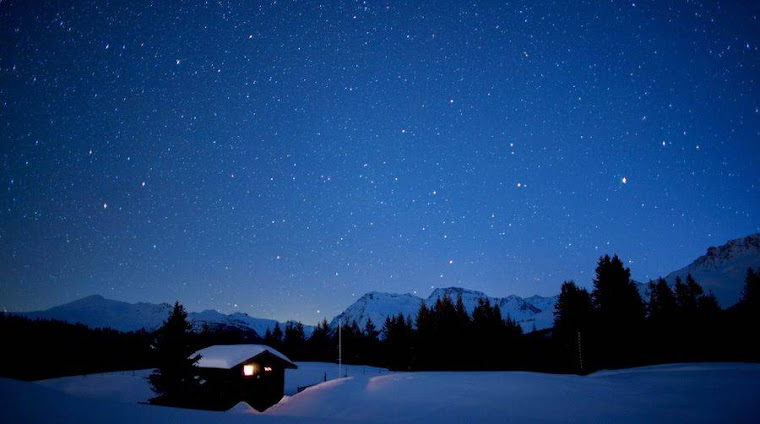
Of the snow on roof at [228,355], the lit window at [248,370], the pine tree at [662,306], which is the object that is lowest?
the lit window at [248,370]

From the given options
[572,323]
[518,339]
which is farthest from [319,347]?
[572,323]

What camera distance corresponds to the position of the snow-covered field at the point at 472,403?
5.75 m

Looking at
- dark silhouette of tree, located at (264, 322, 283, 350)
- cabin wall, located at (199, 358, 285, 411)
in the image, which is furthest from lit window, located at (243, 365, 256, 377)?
dark silhouette of tree, located at (264, 322, 283, 350)

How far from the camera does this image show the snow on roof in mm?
29447

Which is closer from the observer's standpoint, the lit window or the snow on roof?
the snow on roof

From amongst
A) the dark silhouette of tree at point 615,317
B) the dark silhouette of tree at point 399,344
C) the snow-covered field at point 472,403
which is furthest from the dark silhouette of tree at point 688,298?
the dark silhouette of tree at point 399,344

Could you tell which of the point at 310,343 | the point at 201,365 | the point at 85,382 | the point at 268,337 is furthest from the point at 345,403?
the point at 268,337

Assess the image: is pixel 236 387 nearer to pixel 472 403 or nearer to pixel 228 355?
pixel 228 355

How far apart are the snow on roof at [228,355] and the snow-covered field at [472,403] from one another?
11480 mm

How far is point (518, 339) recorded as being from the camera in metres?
46.9

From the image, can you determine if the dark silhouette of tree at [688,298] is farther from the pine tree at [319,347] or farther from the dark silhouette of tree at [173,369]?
the pine tree at [319,347]

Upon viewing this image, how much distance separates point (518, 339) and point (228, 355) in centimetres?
3574

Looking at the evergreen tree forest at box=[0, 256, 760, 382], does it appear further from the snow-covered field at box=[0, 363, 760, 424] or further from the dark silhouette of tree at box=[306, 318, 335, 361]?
the snow-covered field at box=[0, 363, 760, 424]

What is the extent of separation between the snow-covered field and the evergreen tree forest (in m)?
12.8
